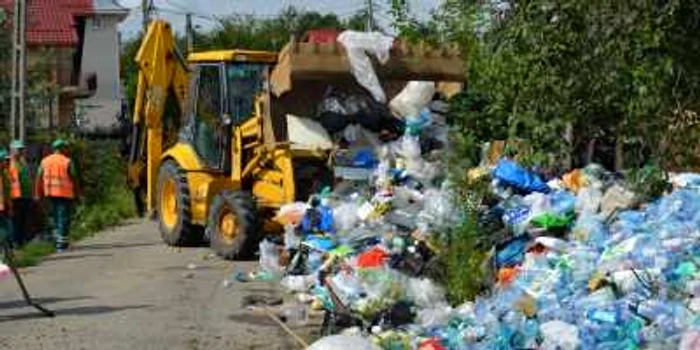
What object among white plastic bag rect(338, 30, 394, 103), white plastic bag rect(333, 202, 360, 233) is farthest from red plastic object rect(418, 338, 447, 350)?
white plastic bag rect(338, 30, 394, 103)

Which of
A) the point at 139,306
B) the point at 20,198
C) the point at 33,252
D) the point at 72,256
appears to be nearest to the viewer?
the point at 139,306

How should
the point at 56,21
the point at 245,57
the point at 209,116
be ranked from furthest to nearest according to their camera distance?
the point at 56,21 → the point at 209,116 → the point at 245,57

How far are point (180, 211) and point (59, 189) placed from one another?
7.64 ft

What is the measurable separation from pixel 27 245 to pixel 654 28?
40.4 ft

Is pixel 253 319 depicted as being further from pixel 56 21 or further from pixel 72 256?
pixel 56 21

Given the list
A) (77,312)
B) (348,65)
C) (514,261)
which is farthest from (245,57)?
(514,261)

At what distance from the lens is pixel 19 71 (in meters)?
23.6

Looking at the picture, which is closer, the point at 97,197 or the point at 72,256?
the point at 72,256

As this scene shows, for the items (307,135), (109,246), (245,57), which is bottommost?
(109,246)

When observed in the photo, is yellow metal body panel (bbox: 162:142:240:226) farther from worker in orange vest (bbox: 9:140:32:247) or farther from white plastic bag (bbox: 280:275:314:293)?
white plastic bag (bbox: 280:275:314:293)

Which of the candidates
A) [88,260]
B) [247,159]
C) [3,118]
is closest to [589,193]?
[247,159]

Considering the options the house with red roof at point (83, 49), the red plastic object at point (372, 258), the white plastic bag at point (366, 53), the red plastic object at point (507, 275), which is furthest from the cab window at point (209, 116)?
the house with red roof at point (83, 49)

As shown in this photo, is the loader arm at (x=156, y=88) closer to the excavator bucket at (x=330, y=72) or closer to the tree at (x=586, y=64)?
the excavator bucket at (x=330, y=72)

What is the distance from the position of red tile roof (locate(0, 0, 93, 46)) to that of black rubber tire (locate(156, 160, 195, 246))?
39447 millimetres
